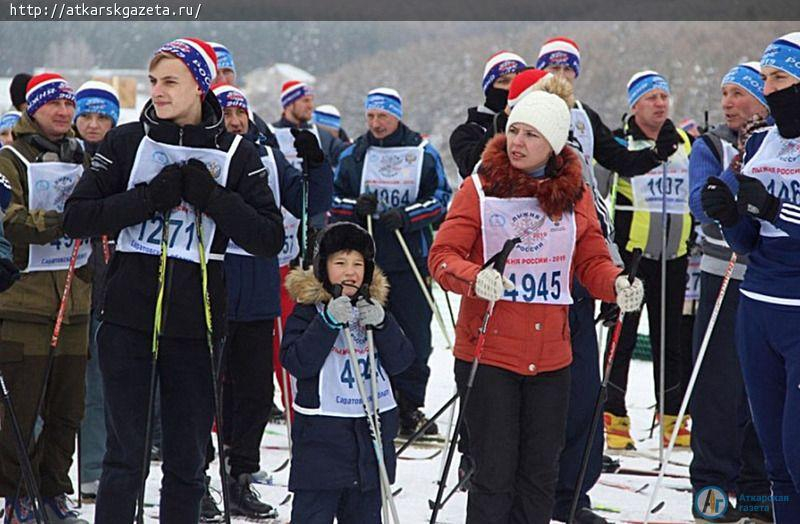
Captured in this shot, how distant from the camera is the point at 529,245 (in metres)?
3.85

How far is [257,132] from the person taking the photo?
5.39 meters

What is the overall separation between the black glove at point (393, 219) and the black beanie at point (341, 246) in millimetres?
2664

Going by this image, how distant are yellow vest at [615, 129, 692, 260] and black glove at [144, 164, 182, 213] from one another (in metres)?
3.52

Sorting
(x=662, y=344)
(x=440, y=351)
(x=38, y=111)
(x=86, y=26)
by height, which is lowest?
(x=440, y=351)

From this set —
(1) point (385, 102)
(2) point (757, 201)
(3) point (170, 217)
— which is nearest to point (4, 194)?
(3) point (170, 217)

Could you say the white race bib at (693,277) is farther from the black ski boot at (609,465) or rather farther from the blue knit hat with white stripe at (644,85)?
the black ski boot at (609,465)

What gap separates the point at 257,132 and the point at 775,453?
110 inches

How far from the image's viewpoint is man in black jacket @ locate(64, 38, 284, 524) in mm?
3629

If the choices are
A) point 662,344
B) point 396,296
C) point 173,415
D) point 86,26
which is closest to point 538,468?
point 173,415

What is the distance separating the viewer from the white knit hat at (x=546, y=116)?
392 cm

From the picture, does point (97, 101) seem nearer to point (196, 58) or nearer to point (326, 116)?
point (196, 58)

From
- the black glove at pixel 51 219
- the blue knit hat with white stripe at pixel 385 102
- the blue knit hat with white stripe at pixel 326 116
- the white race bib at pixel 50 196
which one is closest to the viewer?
the black glove at pixel 51 219

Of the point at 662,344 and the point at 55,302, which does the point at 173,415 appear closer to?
the point at 55,302

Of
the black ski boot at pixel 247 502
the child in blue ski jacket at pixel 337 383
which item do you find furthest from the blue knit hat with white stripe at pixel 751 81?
the black ski boot at pixel 247 502
